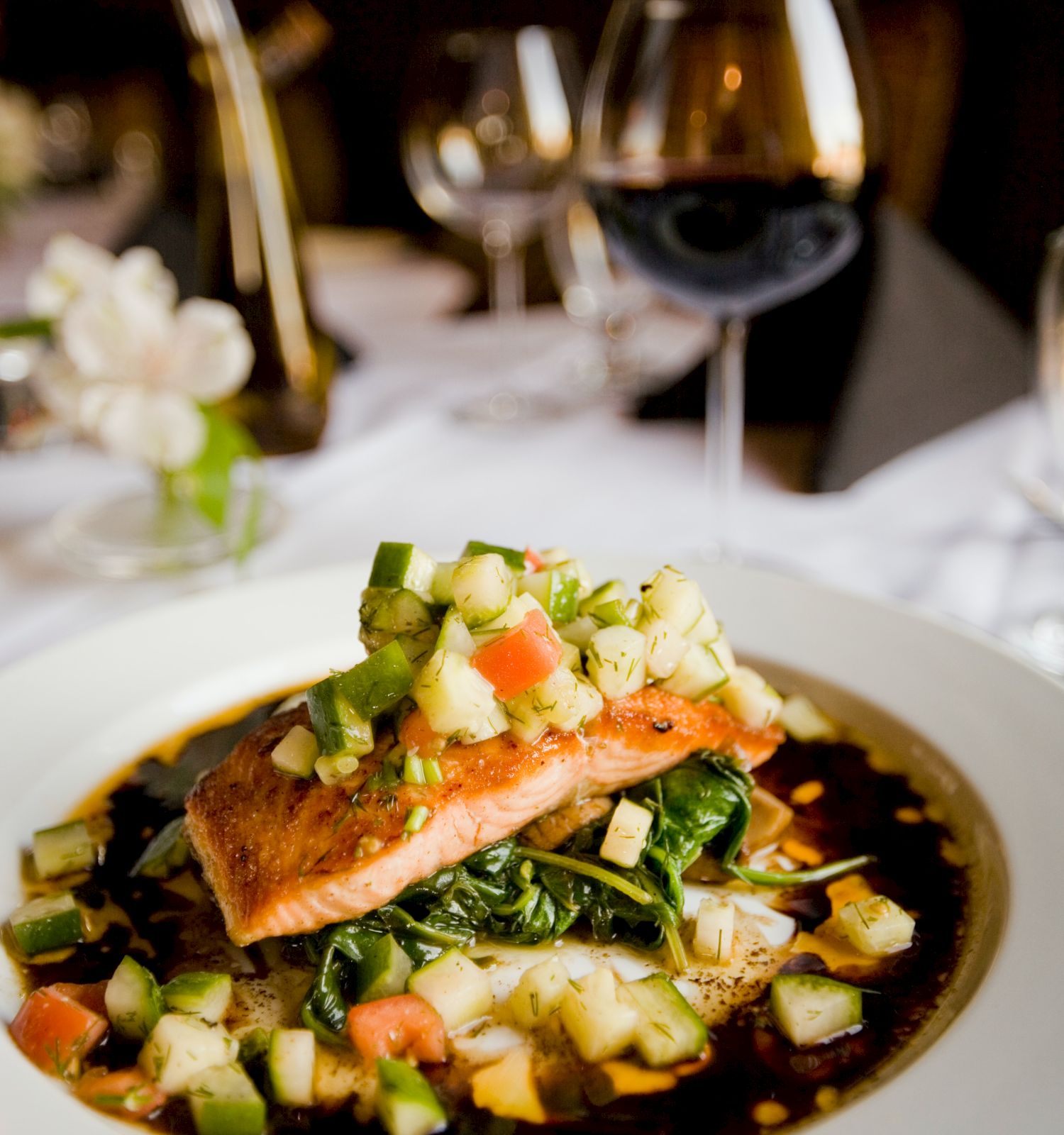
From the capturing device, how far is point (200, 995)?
1270 millimetres

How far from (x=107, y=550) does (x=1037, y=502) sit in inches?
75.1

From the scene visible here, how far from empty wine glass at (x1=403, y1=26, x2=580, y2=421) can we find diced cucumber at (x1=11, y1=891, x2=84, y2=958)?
2.02 m

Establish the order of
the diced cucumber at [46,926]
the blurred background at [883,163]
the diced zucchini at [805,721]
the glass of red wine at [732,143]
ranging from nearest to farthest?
the diced cucumber at [46,926], the diced zucchini at [805,721], the glass of red wine at [732,143], the blurred background at [883,163]

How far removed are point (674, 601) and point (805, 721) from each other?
39cm

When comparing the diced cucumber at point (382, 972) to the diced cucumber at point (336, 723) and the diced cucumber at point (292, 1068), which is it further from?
the diced cucumber at point (336, 723)

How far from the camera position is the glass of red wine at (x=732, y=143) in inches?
78.7

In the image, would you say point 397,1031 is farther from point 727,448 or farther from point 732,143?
point 732,143

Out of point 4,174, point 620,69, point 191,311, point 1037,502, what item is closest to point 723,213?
point 620,69

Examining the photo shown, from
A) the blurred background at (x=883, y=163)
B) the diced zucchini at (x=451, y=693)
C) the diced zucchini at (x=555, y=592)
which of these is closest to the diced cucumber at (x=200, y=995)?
the diced zucchini at (x=451, y=693)

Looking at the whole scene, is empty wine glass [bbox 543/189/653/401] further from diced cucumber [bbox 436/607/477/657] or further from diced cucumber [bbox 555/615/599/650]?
diced cucumber [bbox 436/607/477/657]

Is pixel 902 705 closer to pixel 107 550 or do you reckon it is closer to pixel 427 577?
pixel 427 577

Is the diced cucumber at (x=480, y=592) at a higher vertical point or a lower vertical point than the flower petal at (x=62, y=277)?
lower

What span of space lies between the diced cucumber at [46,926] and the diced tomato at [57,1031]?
11 cm

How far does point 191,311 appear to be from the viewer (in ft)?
7.69
